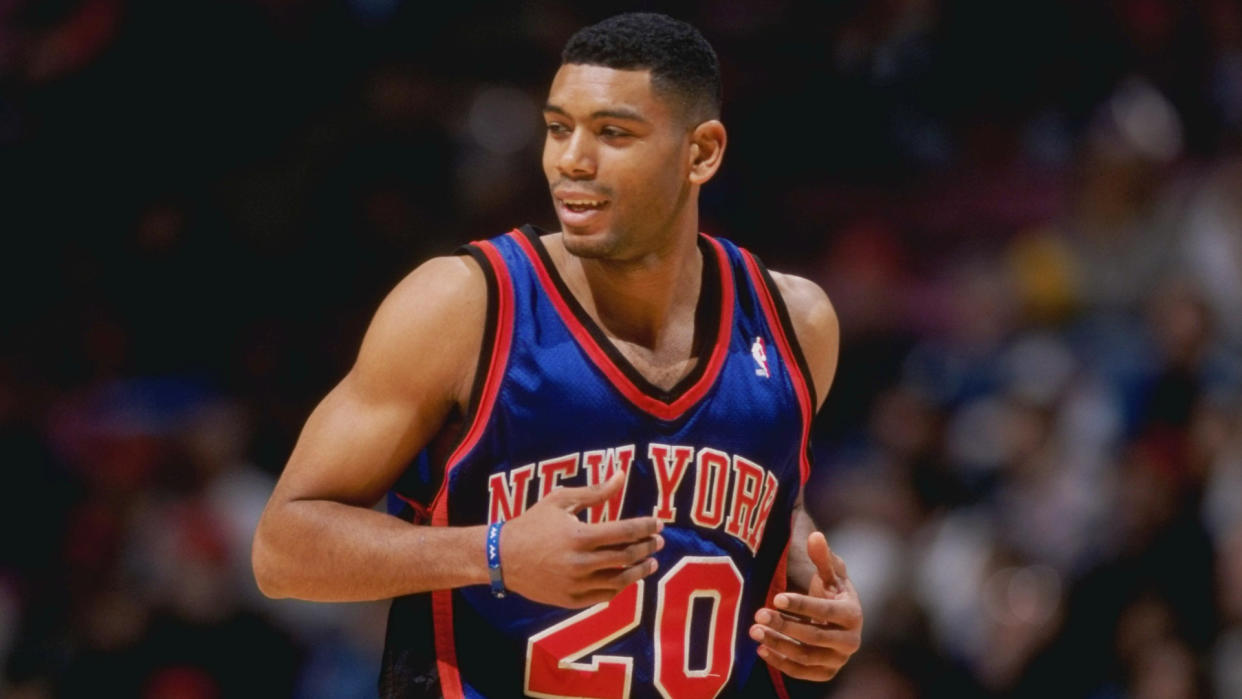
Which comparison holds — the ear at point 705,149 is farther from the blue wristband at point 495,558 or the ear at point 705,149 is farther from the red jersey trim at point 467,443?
the blue wristband at point 495,558

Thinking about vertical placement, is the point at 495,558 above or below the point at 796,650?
above

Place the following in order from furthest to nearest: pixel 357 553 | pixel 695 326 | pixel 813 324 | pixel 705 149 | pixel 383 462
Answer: pixel 813 324, pixel 695 326, pixel 705 149, pixel 383 462, pixel 357 553

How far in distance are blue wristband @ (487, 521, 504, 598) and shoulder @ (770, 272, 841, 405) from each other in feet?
3.55

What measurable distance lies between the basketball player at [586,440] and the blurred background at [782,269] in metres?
3.42

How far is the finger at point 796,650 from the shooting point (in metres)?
3.91

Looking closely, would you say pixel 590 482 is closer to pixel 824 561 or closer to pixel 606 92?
pixel 824 561

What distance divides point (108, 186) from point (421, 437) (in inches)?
215

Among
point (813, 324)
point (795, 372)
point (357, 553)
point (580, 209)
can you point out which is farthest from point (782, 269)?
point (357, 553)

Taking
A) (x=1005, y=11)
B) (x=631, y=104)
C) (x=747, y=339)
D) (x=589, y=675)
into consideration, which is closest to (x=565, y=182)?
(x=631, y=104)

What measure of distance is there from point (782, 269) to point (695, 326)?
4854 millimetres

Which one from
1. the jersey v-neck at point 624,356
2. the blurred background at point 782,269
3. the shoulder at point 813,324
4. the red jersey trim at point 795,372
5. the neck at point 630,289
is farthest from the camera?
the blurred background at point 782,269

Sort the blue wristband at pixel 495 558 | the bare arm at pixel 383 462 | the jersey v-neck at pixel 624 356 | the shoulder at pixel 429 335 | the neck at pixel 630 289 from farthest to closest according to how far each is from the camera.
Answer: the neck at pixel 630 289 → the jersey v-neck at pixel 624 356 → the shoulder at pixel 429 335 → the bare arm at pixel 383 462 → the blue wristband at pixel 495 558

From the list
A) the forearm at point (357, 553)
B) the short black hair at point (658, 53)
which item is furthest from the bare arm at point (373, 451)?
the short black hair at point (658, 53)

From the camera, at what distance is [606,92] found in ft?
13.1
